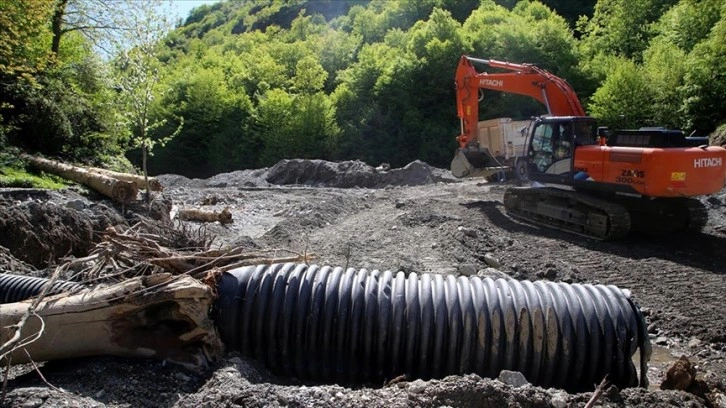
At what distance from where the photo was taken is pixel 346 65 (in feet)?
158

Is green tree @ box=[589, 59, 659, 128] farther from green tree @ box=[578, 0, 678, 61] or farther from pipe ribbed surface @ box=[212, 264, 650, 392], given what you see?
pipe ribbed surface @ box=[212, 264, 650, 392]

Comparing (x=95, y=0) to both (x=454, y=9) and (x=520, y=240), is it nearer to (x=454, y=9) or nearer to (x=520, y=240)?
(x=520, y=240)

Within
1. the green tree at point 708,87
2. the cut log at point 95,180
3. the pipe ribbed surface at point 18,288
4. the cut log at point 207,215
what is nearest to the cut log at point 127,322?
the pipe ribbed surface at point 18,288

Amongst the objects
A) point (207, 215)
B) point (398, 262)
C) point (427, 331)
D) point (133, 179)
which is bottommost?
point (398, 262)

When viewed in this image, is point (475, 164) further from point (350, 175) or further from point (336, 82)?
point (336, 82)

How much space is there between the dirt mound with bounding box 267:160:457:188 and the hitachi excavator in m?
7.91

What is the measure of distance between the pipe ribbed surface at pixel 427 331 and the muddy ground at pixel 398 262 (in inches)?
8.9

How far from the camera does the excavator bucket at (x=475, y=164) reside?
539 inches

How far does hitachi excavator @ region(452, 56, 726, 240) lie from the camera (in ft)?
30.0

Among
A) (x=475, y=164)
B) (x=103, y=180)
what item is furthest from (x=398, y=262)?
(x=475, y=164)

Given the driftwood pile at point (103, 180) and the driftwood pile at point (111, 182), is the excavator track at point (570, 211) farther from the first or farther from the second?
the driftwood pile at point (103, 180)

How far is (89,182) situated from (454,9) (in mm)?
49493

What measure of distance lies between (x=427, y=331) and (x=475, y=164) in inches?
406

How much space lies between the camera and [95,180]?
10727 mm
